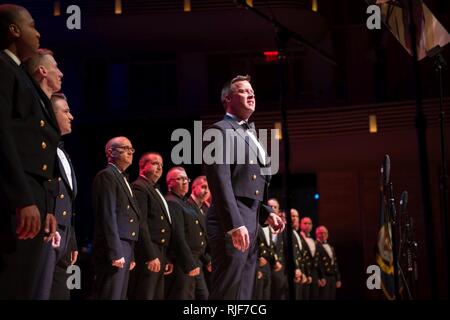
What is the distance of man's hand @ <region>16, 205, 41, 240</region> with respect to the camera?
250 centimetres

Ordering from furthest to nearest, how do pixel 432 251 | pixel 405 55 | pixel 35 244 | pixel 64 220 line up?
pixel 405 55 → pixel 64 220 → pixel 432 251 → pixel 35 244

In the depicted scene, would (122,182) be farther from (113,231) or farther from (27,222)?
(27,222)

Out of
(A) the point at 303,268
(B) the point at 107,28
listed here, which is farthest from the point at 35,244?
(B) the point at 107,28

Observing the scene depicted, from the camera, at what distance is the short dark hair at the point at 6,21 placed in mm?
2811

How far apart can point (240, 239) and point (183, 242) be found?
1.89 metres

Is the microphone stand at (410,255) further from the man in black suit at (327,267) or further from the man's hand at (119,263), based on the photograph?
the man in black suit at (327,267)

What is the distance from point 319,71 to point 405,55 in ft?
5.18

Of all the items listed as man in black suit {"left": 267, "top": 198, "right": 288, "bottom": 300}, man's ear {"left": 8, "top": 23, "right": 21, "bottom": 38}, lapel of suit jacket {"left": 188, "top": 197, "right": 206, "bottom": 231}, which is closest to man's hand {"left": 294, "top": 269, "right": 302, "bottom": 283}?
man in black suit {"left": 267, "top": 198, "right": 288, "bottom": 300}

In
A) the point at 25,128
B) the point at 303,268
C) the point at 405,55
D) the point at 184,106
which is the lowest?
the point at 303,268

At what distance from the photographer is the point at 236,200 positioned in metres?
3.56

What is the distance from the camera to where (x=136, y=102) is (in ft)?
42.3

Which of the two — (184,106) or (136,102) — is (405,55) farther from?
(136,102)

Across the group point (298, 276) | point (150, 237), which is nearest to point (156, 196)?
point (150, 237)

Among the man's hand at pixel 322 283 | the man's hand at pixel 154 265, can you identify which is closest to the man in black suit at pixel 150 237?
the man's hand at pixel 154 265
